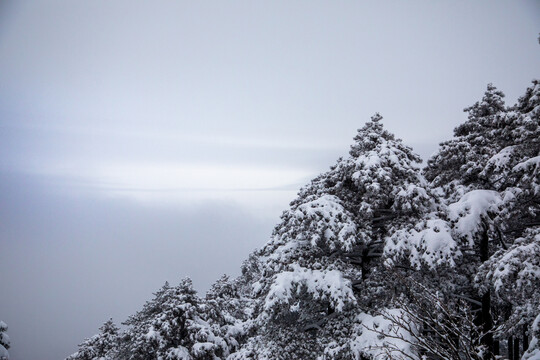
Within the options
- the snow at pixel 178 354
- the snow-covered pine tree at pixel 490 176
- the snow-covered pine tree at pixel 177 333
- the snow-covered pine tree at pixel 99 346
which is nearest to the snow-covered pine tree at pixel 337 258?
the snow-covered pine tree at pixel 490 176

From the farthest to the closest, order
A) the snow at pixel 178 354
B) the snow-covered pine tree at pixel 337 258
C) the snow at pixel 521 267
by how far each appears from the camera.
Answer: the snow at pixel 178 354 < the snow-covered pine tree at pixel 337 258 < the snow at pixel 521 267

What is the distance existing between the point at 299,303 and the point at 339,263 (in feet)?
6.60

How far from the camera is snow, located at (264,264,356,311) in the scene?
867 cm

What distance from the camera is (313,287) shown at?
9164 millimetres

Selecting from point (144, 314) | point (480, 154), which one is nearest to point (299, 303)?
point (480, 154)

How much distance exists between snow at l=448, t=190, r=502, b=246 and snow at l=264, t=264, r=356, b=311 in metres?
A: 4.00

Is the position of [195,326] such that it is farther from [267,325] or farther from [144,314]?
[267,325]

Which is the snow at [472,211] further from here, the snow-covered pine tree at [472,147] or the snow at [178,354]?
the snow at [178,354]

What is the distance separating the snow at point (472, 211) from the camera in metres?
8.95

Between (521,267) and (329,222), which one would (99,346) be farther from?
(521,267)

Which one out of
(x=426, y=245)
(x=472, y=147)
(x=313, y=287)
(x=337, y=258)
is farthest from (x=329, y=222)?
(x=472, y=147)

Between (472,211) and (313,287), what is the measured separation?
18.4 feet

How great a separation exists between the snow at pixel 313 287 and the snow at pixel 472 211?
13.1 ft

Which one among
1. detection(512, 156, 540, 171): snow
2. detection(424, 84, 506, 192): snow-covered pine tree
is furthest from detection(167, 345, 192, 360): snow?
detection(512, 156, 540, 171): snow
